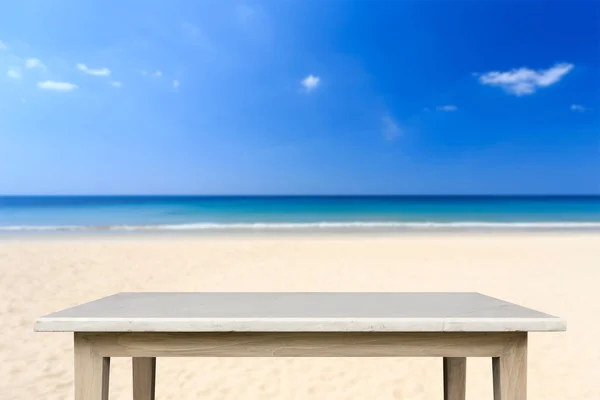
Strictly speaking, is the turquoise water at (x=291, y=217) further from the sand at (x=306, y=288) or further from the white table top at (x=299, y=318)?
the white table top at (x=299, y=318)

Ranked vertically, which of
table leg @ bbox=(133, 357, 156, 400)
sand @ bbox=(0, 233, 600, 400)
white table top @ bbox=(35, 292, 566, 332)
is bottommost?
sand @ bbox=(0, 233, 600, 400)

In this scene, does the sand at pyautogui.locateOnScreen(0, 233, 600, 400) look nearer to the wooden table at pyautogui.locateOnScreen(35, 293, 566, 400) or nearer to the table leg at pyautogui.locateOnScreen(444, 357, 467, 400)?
the table leg at pyautogui.locateOnScreen(444, 357, 467, 400)

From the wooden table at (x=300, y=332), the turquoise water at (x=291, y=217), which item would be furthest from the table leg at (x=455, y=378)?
the turquoise water at (x=291, y=217)

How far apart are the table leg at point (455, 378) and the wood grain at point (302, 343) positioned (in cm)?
63

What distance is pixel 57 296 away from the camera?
507 cm

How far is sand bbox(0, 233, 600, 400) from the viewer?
2.82 metres

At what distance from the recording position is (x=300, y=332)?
1.46 metres

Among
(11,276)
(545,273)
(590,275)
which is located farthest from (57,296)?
(590,275)

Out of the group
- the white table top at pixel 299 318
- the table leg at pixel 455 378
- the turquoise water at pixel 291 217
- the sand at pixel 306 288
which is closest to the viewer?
the white table top at pixel 299 318

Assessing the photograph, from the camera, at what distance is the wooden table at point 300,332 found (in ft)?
4.57

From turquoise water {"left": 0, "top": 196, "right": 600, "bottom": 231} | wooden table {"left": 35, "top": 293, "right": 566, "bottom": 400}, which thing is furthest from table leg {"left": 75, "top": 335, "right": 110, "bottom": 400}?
turquoise water {"left": 0, "top": 196, "right": 600, "bottom": 231}

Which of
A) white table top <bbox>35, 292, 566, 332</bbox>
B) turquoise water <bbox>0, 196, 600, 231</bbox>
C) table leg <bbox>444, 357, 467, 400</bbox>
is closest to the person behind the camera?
white table top <bbox>35, 292, 566, 332</bbox>

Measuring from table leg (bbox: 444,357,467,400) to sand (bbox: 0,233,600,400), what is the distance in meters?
0.61

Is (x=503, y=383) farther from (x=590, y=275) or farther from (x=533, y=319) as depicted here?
(x=590, y=275)
